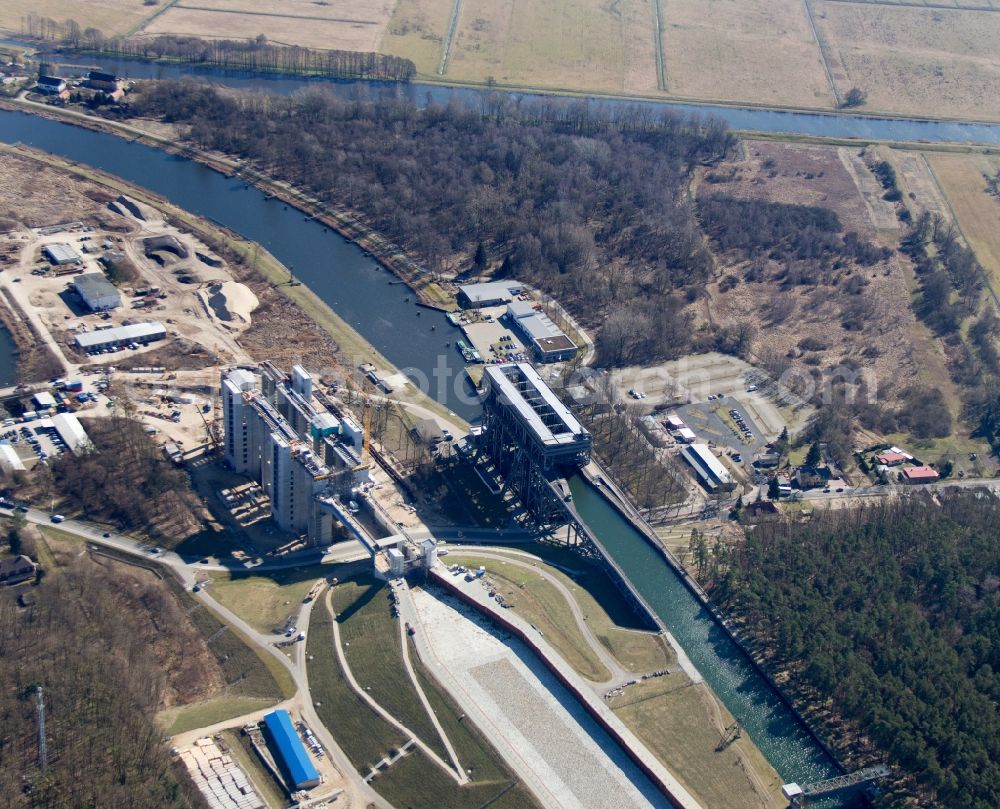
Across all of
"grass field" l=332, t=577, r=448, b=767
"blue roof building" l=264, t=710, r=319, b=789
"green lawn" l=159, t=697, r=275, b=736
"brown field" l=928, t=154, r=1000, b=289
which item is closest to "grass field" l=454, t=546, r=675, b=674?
"grass field" l=332, t=577, r=448, b=767

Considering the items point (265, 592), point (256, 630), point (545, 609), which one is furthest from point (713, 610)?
point (256, 630)

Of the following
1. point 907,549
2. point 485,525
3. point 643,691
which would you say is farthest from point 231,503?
point 907,549

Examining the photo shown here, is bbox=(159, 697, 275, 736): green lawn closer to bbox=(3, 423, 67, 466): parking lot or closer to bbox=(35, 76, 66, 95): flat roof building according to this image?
bbox=(3, 423, 67, 466): parking lot

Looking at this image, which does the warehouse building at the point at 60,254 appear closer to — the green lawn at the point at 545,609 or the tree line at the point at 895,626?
the green lawn at the point at 545,609

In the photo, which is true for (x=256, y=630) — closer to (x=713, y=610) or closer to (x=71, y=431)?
(x=71, y=431)

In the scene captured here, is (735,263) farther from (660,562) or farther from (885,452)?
(660,562)

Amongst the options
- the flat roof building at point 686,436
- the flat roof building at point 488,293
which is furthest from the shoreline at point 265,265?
the flat roof building at point 686,436
